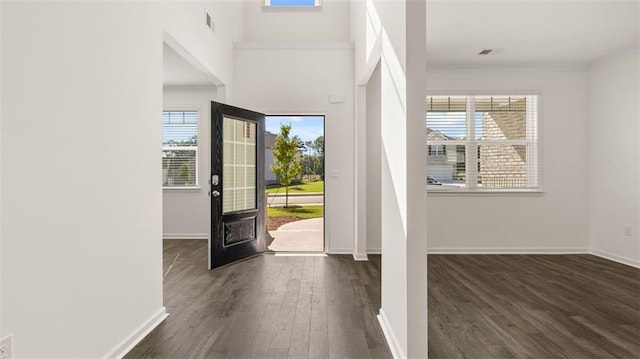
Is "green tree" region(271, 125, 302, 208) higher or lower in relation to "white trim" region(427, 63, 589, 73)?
lower

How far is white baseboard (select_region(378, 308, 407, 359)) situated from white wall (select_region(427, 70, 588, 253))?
2736mm

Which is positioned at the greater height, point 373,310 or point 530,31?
point 530,31

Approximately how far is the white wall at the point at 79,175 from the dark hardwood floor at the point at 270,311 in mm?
334

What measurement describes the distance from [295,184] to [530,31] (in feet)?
28.9

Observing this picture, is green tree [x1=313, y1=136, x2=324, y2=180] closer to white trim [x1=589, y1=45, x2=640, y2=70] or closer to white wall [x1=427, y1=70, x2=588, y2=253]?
white wall [x1=427, y1=70, x2=588, y2=253]

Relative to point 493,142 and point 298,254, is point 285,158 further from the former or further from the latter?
point 493,142

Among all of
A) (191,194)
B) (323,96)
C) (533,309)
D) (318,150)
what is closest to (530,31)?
Answer: (323,96)

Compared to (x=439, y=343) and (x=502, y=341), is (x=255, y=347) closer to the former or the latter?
(x=439, y=343)

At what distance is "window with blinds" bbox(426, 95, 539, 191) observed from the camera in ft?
16.9

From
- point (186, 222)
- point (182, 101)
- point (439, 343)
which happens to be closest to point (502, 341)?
point (439, 343)

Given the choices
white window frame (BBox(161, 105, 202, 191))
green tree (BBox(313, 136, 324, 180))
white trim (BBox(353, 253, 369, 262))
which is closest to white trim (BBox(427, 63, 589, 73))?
white trim (BBox(353, 253, 369, 262))

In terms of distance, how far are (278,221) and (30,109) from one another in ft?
27.1

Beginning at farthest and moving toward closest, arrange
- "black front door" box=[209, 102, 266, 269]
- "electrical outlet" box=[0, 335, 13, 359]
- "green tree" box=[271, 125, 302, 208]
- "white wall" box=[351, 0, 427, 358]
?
"green tree" box=[271, 125, 302, 208]
"black front door" box=[209, 102, 266, 269]
"white wall" box=[351, 0, 427, 358]
"electrical outlet" box=[0, 335, 13, 359]

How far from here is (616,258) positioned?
15.3 feet
